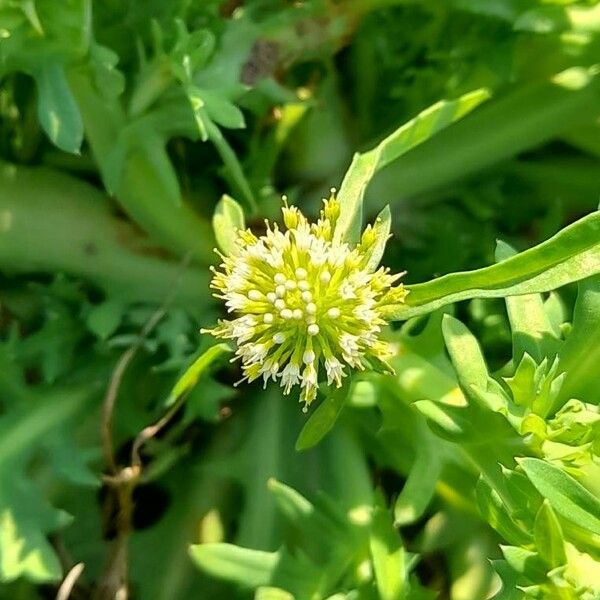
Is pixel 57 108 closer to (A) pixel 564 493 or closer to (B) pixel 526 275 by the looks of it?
(B) pixel 526 275

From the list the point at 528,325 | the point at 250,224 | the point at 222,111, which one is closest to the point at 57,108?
the point at 222,111

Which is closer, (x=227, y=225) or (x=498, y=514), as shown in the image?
(x=498, y=514)

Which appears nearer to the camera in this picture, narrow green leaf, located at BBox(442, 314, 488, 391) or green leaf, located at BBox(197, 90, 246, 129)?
narrow green leaf, located at BBox(442, 314, 488, 391)

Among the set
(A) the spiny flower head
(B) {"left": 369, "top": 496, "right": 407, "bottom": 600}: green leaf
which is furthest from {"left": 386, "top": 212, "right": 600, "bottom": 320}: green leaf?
(B) {"left": 369, "top": 496, "right": 407, "bottom": 600}: green leaf

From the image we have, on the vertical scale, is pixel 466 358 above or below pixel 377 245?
below

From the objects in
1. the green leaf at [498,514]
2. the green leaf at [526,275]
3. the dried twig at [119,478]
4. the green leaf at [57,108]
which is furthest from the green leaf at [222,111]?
the green leaf at [498,514]

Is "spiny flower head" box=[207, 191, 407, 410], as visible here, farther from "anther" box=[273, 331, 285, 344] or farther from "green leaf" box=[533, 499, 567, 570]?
"green leaf" box=[533, 499, 567, 570]

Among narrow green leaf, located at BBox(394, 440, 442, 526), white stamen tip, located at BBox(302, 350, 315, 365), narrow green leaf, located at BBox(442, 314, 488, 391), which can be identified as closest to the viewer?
white stamen tip, located at BBox(302, 350, 315, 365)
